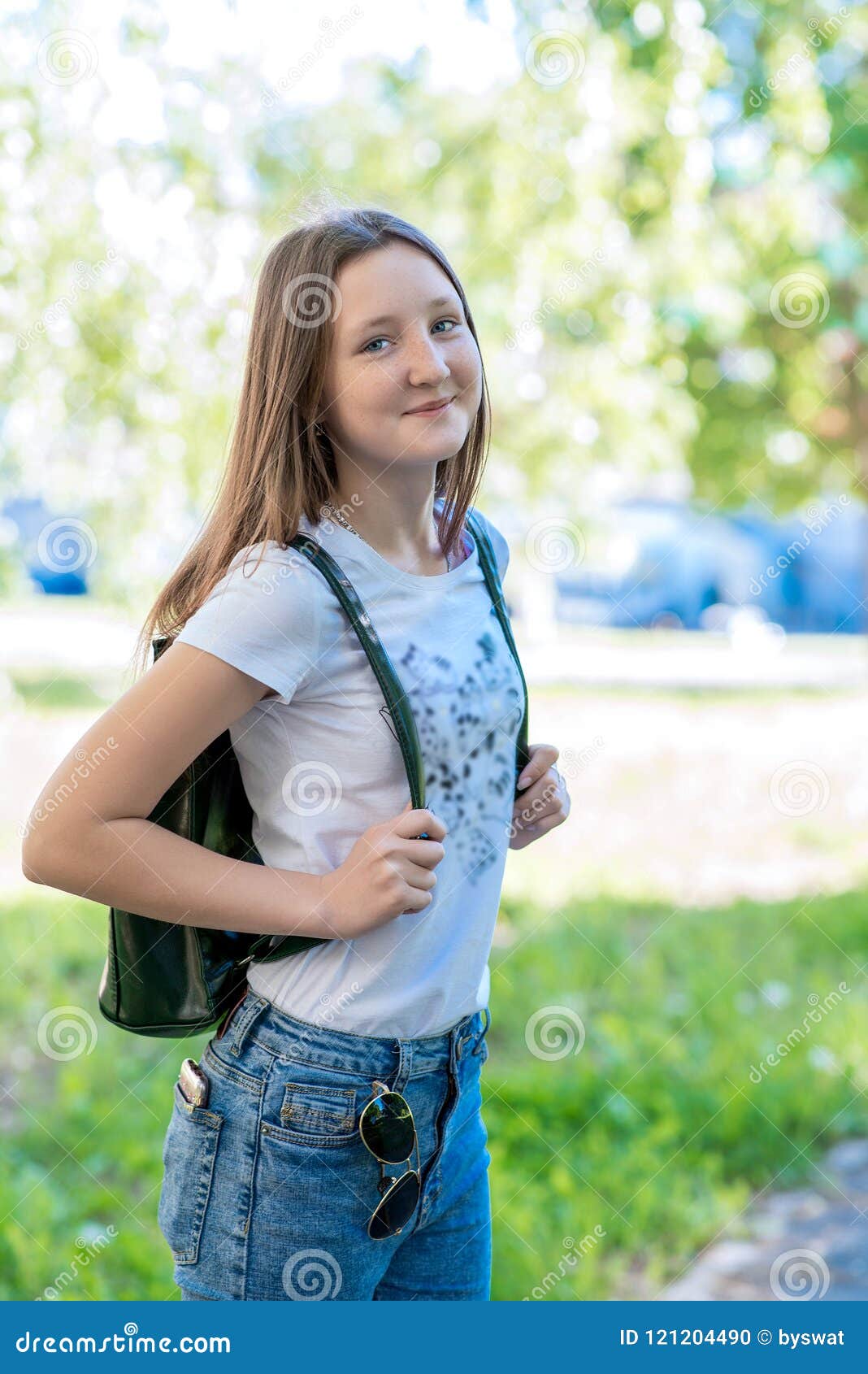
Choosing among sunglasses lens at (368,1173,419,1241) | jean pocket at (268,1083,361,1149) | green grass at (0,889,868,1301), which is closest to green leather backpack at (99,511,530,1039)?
jean pocket at (268,1083,361,1149)

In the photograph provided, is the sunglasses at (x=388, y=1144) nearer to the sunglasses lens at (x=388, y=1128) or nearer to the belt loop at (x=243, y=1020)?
the sunglasses lens at (x=388, y=1128)

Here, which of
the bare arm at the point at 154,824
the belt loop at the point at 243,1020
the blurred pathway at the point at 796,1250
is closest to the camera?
the bare arm at the point at 154,824

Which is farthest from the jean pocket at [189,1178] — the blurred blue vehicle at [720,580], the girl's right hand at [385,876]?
the blurred blue vehicle at [720,580]

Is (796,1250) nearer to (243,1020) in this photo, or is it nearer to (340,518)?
(243,1020)

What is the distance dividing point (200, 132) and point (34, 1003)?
3725 mm

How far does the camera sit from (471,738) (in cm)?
139

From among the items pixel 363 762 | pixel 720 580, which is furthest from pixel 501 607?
pixel 720 580

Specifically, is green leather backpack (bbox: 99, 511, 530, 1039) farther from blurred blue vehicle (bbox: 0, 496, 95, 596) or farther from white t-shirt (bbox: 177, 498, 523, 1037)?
blurred blue vehicle (bbox: 0, 496, 95, 596)

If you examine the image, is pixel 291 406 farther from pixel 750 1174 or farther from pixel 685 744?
pixel 685 744

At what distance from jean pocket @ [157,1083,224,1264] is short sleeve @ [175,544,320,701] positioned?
0.45 m

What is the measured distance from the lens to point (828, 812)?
23.5 ft

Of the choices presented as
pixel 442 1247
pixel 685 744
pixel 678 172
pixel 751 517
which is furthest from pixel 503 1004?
pixel 751 517

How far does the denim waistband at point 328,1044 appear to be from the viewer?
1.31 metres

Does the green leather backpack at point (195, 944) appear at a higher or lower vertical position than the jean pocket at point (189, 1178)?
higher
